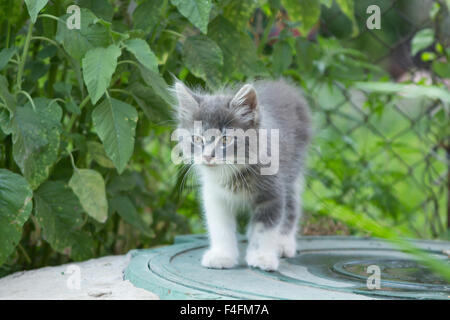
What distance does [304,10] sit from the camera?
2.59 metres

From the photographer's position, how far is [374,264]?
227 cm

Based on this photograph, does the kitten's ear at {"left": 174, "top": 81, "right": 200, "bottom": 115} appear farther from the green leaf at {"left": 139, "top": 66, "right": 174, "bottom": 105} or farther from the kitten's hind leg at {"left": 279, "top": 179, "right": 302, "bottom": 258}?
the kitten's hind leg at {"left": 279, "top": 179, "right": 302, "bottom": 258}

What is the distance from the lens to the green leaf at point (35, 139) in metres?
1.97

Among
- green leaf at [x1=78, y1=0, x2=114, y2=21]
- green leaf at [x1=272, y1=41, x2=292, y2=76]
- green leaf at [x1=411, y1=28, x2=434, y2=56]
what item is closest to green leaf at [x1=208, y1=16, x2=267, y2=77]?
green leaf at [x1=272, y1=41, x2=292, y2=76]

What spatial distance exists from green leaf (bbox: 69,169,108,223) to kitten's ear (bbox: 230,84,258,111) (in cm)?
60

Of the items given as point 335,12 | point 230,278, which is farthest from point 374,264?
point 335,12

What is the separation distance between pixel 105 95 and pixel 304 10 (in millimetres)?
1006

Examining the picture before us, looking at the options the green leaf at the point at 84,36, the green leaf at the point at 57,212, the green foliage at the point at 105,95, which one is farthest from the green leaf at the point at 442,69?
the green leaf at the point at 57,212

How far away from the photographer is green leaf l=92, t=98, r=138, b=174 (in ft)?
6.51

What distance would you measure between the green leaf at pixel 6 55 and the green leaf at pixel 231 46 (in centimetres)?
80

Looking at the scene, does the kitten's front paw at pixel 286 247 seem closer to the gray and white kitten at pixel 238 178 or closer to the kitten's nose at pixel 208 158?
the gray and white kitten at pixel 238 178

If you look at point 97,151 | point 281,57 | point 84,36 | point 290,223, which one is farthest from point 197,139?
point 281,57

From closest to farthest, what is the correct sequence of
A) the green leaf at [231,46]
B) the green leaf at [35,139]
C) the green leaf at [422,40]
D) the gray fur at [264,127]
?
1. the green leaf at [35,139]
2. the gray fur at [264,127]
3. the green leaf at [231,46]
4. the green leaf at [422,40]
